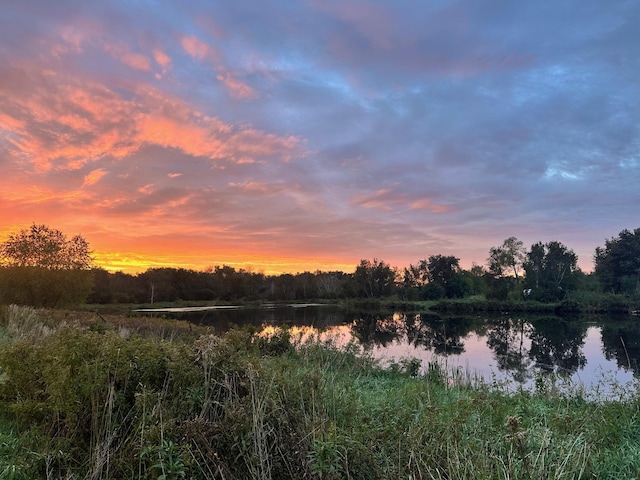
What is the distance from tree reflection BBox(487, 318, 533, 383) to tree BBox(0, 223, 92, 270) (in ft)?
95.0

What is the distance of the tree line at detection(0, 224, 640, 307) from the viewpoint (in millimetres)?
29484

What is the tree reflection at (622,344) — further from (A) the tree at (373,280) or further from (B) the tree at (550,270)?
(A) the tree at (373,280)

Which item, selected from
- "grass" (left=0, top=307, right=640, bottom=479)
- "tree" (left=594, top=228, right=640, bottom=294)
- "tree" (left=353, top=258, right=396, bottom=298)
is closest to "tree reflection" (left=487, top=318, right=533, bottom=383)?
"grass" (left=0, top=307, right=640, bottom=479)

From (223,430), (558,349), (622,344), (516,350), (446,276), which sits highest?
(446,276)

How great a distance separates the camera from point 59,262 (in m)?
30.5

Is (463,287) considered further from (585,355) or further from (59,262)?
(59,262)

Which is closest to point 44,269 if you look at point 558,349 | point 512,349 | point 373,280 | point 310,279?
point 512,349

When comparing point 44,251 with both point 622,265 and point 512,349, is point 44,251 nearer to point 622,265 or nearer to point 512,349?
point 512,349

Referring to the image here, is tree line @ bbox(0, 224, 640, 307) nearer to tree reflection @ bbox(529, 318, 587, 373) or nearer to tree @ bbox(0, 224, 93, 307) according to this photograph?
tree @ bbox(0, 224, 93, 307)

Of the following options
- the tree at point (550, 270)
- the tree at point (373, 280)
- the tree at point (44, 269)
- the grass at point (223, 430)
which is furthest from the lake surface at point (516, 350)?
the tree at point (373, 280)

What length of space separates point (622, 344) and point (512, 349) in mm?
8364

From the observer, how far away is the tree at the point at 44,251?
→ 1184 inches

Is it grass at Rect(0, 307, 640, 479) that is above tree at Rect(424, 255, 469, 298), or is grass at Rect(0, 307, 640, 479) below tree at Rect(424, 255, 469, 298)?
below

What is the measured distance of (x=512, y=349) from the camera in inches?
882
